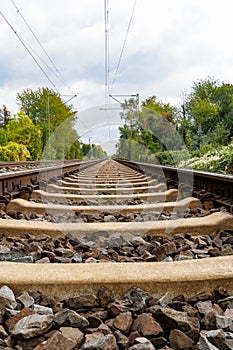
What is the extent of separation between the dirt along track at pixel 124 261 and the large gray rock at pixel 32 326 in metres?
0.01

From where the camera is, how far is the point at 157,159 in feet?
57.6

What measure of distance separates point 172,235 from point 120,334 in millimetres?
1300

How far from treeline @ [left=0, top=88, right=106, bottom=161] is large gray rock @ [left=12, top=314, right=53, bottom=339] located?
18116mm

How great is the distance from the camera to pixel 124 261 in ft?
6.45

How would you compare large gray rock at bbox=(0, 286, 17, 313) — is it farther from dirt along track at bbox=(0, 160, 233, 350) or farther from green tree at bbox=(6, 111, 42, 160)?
green tree at bbox=(6, 111, 42, 160)

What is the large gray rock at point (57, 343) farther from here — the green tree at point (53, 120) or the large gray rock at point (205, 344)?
the green tree at point (53, 120)

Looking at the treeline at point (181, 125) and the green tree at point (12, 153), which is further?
the treeline at point (181, 125)

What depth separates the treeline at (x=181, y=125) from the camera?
22.6 m

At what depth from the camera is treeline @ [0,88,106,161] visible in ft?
73.5

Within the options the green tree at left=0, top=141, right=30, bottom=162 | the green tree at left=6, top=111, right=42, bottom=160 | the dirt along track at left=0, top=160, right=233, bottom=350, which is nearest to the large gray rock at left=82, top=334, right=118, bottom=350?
the dirt along track at left=0, top=160, right=233, bottom=350

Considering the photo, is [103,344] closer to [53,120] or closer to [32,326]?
[32,326]

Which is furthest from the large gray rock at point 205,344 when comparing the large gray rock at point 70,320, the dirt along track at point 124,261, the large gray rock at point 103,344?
the large gray rock at point 70,320

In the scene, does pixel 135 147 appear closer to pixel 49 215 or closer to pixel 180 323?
pixel 49 215

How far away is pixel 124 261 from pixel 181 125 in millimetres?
29380
